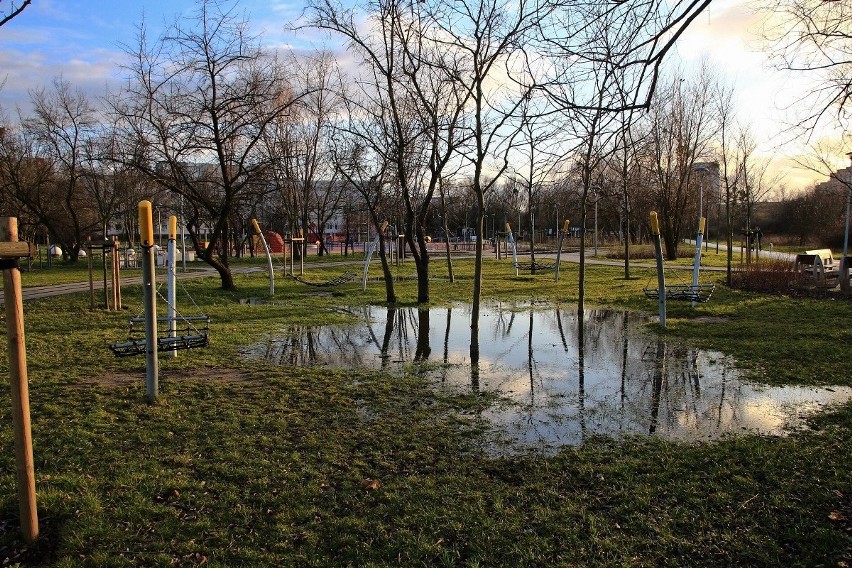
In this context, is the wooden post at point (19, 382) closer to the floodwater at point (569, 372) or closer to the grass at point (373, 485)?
the grass at point (373, 485)

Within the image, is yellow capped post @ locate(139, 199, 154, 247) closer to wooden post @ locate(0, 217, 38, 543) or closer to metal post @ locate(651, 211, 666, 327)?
wooden post @ locate(0, 217, 38, 543)

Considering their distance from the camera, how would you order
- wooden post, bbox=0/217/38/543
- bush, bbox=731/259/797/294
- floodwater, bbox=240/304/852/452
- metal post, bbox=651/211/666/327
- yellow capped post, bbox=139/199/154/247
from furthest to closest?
1. bush, bbox=731/259/797/294
2. metal post, bbox=651/211/666/327
3. yellow capped post, bbox=139/199/154/247
4. floodwater, bbox=240/304/852/452
5. wooden post, bbox=0/217/38/543

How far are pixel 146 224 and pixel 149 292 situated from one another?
0.73 meters

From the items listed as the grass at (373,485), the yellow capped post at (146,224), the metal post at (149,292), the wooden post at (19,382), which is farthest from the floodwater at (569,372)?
the wooden post at (19,382)

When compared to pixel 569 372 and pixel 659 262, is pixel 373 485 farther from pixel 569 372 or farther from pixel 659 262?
pixel 659 262

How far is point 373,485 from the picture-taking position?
4340mm

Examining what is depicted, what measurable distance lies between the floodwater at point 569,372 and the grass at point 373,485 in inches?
16.7

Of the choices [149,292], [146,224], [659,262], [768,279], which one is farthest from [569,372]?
[768,279]

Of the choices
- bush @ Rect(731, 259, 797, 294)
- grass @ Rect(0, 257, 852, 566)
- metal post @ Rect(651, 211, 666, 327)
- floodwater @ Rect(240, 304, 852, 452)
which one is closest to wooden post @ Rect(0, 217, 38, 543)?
grass @ Rect(0, 257, 852, 566)

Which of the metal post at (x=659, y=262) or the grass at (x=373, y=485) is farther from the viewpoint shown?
the metal post at (x=659, y=262)

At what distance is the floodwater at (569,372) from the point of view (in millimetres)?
5902

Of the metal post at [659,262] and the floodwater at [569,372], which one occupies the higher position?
the metal post at [659,262]

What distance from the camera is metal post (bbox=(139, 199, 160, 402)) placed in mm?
6254

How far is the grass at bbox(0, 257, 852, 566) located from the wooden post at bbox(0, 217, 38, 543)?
0.76 ft
